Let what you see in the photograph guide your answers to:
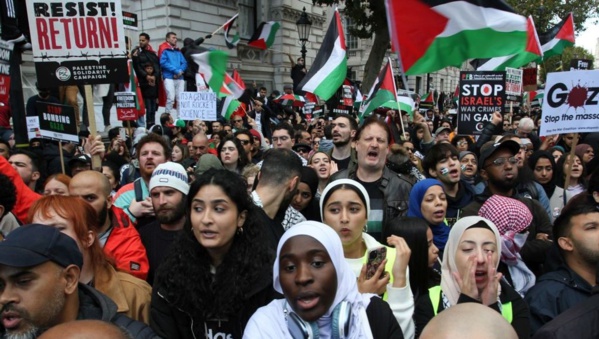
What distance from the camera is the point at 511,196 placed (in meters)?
4.11

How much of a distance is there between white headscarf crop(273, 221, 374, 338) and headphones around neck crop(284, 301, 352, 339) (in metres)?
0.03

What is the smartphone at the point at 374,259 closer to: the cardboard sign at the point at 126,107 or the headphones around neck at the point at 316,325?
the headphones around neck at the point at 316,325

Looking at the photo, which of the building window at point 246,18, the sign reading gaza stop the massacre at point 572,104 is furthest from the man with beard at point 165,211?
the building window at point 246,18

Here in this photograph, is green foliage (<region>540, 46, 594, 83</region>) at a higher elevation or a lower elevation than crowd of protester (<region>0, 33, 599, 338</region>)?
higher

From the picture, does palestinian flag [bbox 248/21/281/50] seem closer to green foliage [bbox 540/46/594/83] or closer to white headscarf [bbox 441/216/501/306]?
green foliage [bbox 540/46/594/83]

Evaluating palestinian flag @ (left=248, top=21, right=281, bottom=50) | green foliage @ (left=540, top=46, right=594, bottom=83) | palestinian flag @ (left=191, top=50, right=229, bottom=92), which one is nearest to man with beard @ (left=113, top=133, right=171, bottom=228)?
palestinian flag @ (left=191, top=50, right=229, bottom=92)

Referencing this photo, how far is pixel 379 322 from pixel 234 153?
424 cm

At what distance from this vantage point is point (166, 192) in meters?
3.46

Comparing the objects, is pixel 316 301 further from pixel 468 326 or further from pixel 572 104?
pixel 572 104

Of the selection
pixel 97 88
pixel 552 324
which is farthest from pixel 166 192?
pixel 97 88

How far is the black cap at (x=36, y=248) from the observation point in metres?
1.86

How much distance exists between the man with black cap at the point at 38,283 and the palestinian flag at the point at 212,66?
8.36 metres

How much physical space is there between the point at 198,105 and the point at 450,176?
18.7ft

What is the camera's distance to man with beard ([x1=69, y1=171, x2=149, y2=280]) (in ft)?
9.73
